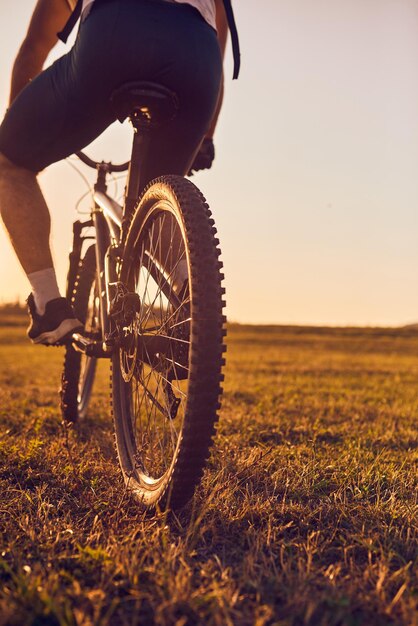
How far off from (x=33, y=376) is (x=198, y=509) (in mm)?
6948

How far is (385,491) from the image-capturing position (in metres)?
2.46

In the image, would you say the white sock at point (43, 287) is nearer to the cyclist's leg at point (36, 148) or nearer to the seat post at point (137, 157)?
the cyclist's leg at point (36, 148)

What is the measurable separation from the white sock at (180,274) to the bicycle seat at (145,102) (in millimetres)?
632

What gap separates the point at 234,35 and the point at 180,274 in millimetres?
1117

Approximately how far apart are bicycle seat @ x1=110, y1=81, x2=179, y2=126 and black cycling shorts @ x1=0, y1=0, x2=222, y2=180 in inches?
1.0

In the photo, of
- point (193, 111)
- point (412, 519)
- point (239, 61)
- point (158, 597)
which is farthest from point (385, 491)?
point (239, 61)

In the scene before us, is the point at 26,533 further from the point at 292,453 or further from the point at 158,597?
the point at 292,453

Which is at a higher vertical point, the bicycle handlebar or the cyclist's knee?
the bicycle handlebar

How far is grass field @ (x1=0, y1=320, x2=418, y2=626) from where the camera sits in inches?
56.1

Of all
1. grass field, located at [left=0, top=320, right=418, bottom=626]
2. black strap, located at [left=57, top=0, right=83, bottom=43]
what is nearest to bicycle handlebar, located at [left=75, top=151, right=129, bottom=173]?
black strap, located at [left=57, top=0, right=83, bottom=43]

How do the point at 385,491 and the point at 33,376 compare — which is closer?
the point at 385,491

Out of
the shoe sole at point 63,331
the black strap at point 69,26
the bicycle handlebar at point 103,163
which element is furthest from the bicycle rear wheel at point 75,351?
the black strap at point 69,26

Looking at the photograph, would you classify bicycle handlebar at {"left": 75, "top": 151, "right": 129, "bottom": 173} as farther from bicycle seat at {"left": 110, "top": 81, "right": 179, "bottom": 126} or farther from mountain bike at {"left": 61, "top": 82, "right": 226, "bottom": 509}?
bicycle seat at {"left": 110, "top": 81, "right": 179, "bottom": 126}

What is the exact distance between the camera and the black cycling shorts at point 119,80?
2373 mm
